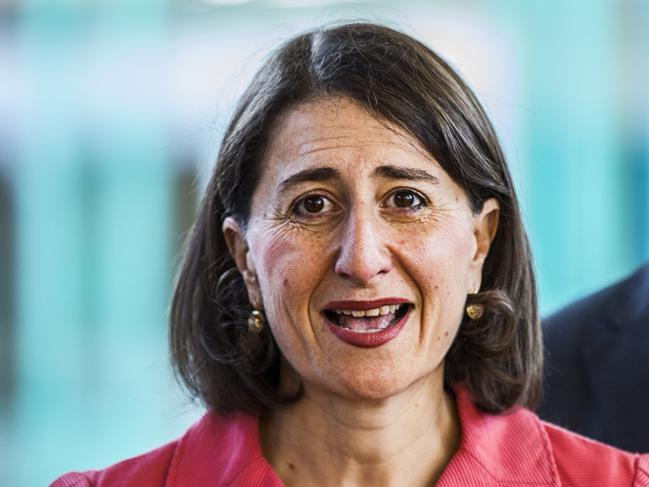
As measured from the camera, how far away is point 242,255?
200cm

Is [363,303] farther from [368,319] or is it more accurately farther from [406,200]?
[406,200]

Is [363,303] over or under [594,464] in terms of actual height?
over

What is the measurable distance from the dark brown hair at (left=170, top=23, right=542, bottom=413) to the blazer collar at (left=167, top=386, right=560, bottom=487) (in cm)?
4

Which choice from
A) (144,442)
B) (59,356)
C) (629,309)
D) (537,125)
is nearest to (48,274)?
(59,356)

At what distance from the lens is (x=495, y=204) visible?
1968 millimetres

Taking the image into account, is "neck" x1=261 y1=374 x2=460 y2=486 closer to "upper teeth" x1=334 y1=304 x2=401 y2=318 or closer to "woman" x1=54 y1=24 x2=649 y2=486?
"woman" x1=54 y1=24 x2=649 y2=486

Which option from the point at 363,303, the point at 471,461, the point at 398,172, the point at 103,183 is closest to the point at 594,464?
the point at 471,461

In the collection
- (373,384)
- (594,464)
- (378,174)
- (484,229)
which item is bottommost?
(594,464)

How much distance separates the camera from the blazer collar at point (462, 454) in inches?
75.1

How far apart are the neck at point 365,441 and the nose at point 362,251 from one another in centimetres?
24

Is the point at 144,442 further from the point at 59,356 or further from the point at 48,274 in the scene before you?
the point at 48,274

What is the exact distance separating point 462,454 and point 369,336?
0.32 meters

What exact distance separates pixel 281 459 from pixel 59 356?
400cm

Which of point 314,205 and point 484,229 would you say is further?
point 484,229
